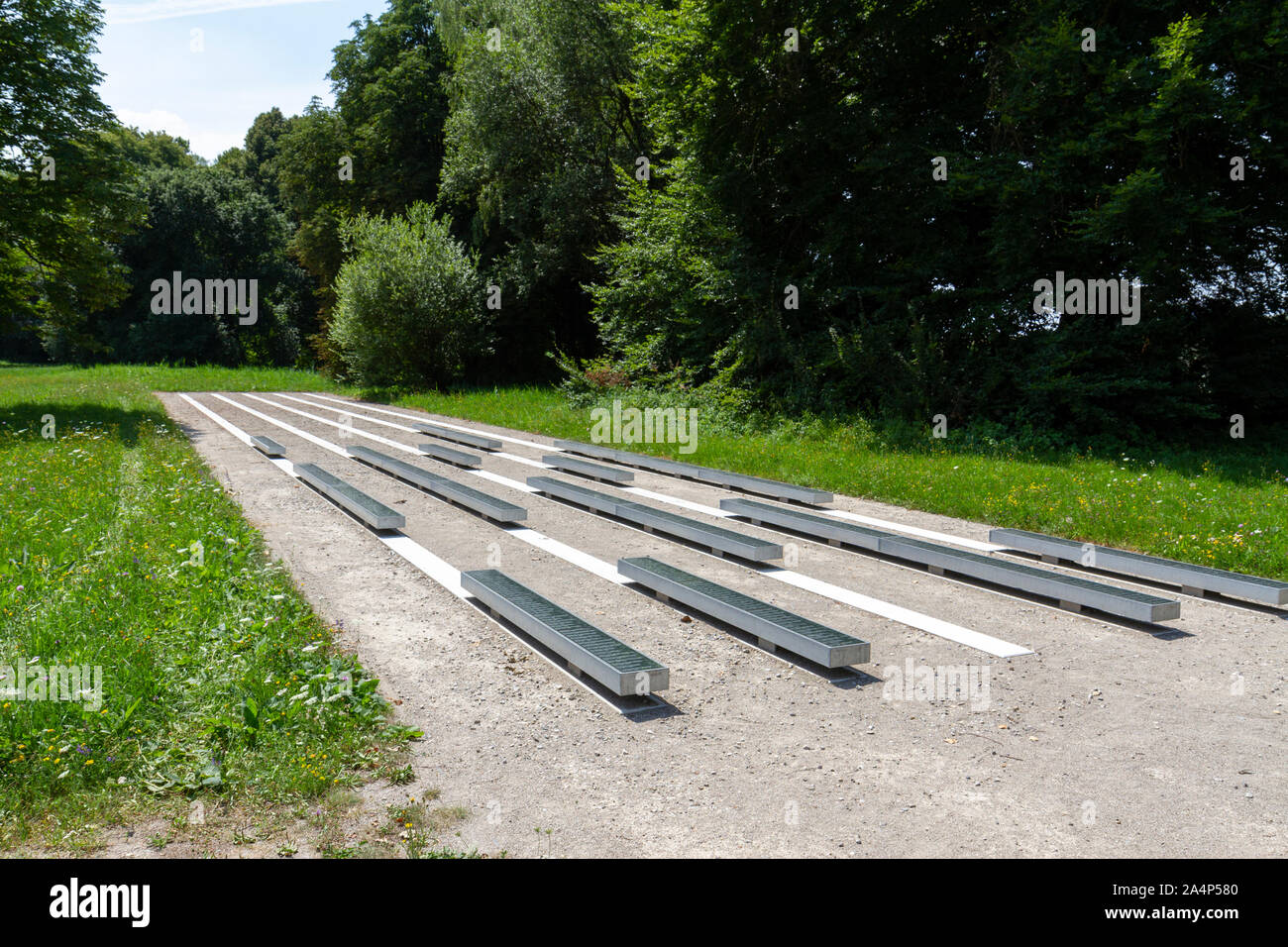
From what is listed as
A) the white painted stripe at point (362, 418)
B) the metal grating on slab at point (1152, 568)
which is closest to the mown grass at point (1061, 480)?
the metal grating on slab at point (1152, 568)

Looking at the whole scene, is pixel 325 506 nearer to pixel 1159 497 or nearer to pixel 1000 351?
pixel 1159 497

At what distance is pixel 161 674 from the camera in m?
4.60

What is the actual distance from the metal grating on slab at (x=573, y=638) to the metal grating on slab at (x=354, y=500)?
8.71ft

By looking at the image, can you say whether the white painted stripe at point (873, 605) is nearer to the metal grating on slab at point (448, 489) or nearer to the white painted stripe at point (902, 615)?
the white painted stripe at point (902, 615)

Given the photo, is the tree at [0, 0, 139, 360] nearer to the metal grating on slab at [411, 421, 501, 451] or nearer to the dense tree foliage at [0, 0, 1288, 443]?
the dense tree foliage at [0, 0, 1288, 443]

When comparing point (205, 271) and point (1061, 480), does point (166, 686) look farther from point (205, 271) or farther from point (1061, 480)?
point (205, 271)

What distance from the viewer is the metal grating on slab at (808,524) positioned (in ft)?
27.0

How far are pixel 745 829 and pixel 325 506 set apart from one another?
832cm

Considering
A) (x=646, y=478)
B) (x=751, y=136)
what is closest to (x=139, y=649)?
(x=646, y=478)

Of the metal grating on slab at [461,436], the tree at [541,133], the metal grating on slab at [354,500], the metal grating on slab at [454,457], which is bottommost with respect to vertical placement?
the metal grating on slab at [354,500]

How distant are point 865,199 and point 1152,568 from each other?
12.4 m

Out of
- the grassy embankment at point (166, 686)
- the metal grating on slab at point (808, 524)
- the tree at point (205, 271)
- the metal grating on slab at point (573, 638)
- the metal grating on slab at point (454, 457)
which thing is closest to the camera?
the grassy embankment at point (166, 686)

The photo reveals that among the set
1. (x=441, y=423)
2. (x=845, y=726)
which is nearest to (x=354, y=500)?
(x=845, y=726)

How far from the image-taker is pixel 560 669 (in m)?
5.14
